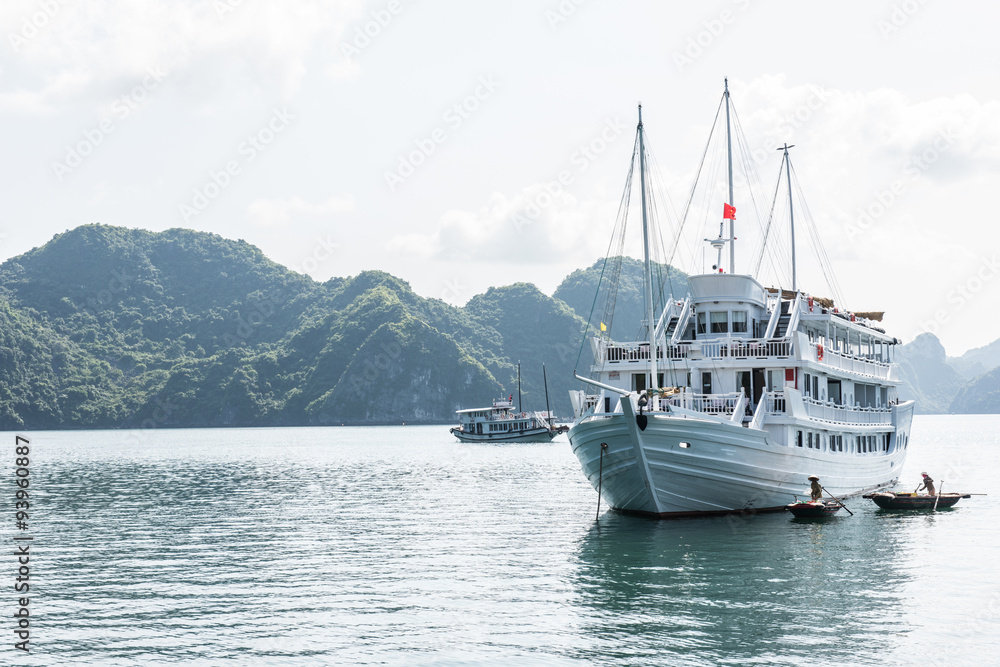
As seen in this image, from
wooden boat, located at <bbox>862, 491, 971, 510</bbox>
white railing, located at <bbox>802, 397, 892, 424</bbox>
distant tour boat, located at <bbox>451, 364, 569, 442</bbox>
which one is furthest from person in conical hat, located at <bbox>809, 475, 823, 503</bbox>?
distant tour boat, located at <bbox>451, 364, 569, 442</bbox>

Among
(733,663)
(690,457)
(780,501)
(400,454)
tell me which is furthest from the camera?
(400,454)

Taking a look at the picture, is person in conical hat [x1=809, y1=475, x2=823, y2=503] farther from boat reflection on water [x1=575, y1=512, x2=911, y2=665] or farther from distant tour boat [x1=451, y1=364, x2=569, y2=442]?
distant tour boat [x1=451, y1=364, x2=569, y2=442]

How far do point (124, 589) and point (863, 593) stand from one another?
19350mm

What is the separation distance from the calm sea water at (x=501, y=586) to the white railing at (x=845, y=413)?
4.08 m

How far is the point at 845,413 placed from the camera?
139ft

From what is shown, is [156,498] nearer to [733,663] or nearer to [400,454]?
[733,663]

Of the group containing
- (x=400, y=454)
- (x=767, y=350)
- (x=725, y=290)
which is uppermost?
(x=725, y=290)

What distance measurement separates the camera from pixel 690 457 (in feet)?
107

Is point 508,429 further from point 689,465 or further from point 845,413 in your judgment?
point 689,465

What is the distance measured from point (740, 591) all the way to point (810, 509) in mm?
12954

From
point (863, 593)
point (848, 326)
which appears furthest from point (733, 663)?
point (848, 326)

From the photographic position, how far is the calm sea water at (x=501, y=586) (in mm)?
18688

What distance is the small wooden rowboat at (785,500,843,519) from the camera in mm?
34875

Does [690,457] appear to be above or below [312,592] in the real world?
above
